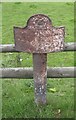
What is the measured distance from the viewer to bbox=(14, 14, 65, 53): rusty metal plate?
5434 mm

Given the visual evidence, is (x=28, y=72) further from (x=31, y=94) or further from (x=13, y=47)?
(x=31, y=94)

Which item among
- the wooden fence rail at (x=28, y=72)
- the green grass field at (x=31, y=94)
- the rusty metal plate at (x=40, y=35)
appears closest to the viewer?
the rusty metal plate at (x=40, y=35)

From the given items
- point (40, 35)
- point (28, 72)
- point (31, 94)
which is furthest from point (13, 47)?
point (31, 94)

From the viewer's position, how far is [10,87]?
6883mm

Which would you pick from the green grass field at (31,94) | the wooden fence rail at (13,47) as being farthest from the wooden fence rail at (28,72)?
the green grass field at (31,94)

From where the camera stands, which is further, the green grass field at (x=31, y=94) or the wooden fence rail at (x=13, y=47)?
the wooden fence rail at (x=13, y=47)

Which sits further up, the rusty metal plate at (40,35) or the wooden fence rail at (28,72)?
the rusty metal plate at (40,35)

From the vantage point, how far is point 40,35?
5.44 m

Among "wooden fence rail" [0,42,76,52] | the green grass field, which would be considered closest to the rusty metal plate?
"wooden fence rail" [0,42,76,52]

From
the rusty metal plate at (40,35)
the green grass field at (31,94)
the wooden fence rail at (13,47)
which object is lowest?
the green grass field at (31,94)

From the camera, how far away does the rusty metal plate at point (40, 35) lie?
214 inches

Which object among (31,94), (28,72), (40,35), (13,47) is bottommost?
(31,94)

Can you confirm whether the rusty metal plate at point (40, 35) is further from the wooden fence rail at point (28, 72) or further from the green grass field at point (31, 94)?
the green grass field at point (31, 94)

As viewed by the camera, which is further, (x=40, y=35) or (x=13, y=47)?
(x=13, y=47)
